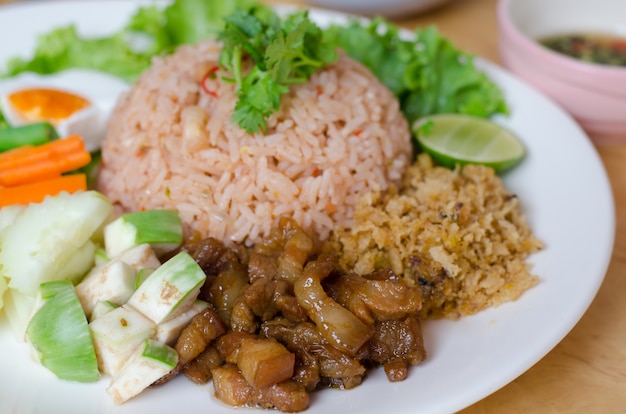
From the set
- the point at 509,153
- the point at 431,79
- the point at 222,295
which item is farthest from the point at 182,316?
the point at 431,79

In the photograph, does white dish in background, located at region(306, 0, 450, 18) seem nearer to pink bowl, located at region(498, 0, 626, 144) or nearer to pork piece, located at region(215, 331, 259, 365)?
pink bowl, located at region(498, 0, 626, 144)

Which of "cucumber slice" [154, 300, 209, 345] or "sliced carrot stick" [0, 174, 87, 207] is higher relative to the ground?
"sliced carrot stick" [0, 174, 87, 207]

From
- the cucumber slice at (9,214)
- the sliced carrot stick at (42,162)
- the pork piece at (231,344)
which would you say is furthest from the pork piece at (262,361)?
the sliced carrot stick at (42,162)

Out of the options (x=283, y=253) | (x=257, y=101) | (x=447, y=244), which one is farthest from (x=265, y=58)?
(x=447, y=244)

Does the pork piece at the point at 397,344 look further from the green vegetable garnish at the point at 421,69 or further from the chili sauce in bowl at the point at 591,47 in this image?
the chili sauce in bowl at the point at 591,47

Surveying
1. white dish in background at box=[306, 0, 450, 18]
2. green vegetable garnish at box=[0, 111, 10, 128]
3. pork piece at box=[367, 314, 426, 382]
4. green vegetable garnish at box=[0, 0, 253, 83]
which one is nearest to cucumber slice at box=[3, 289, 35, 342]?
pork piece at box=[367, 314, 426, 382]

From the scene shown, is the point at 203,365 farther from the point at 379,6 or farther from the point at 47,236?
the point at 379,6
